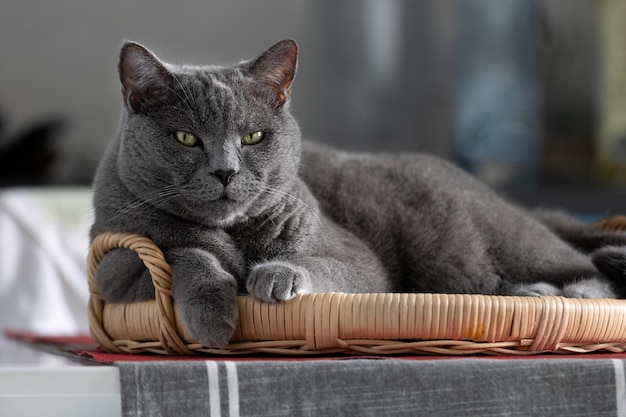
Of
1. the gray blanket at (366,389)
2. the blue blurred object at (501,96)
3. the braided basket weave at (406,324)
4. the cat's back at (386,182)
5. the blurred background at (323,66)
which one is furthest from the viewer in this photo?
the blurred background at (323,66)

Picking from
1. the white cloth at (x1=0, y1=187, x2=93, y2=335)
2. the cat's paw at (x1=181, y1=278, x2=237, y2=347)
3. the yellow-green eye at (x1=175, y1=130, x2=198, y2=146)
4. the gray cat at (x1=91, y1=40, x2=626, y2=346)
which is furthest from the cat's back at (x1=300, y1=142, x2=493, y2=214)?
the white cloth at (x1=0, y1=187, x2=93, y2=335)

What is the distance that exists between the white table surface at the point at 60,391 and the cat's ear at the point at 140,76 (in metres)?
0.42

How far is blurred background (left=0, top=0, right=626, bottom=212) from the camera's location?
10.3ft

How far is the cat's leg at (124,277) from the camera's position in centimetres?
116

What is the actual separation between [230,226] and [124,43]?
0.96 feet

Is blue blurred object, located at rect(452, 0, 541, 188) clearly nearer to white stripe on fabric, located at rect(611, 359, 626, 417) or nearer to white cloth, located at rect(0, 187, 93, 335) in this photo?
white cloth, located at rect(0, 187, 93, 335)

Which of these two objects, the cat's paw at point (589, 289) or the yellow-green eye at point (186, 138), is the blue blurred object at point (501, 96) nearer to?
the cat's paw at point (589, 289)

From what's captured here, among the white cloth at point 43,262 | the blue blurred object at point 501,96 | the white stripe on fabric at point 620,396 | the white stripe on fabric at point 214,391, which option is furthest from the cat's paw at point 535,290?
the blue blurred object at point 501,96

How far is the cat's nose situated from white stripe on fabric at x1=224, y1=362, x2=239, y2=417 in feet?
1.05

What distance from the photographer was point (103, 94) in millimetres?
3201

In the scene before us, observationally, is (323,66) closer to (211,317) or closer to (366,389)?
(211,317)

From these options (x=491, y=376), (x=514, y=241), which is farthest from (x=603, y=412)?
(x=514, y=241)

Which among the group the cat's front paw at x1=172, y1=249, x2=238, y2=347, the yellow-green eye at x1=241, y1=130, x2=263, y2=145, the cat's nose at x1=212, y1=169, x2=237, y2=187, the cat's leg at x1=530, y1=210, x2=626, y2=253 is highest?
the yellow-green eye at x1=241, y1=130, x2=263, y2=145

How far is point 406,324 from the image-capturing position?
100 cm
